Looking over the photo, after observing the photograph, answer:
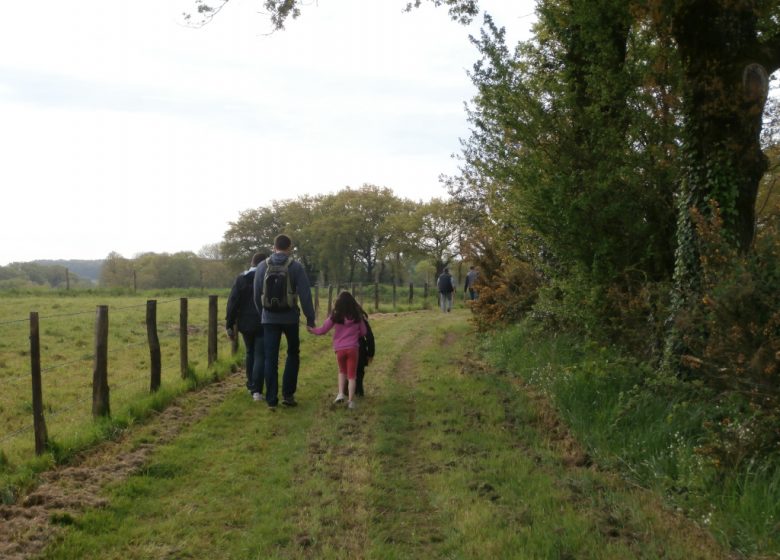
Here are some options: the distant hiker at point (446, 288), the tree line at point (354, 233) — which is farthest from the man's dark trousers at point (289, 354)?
the tree line at point (354, 233)

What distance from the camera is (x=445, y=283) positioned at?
78.6ft

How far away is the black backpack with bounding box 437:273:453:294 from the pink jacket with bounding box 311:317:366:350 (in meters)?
15.6

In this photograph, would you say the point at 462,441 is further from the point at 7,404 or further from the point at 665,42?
the point at 7,404

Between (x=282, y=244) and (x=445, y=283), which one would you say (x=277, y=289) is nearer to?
(x=282, y=244)

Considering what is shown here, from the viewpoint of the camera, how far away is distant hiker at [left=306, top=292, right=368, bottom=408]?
26.8ft

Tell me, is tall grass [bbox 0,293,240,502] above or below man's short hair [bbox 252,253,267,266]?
below

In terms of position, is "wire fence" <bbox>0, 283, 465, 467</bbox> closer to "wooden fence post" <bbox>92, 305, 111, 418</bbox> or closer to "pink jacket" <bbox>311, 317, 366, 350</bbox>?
"wooden fence post" <bbox>92, 305, 111, 418</bbox>

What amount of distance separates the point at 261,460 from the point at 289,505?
1209 mm

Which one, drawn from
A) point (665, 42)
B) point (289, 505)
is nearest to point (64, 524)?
point (289, 505)

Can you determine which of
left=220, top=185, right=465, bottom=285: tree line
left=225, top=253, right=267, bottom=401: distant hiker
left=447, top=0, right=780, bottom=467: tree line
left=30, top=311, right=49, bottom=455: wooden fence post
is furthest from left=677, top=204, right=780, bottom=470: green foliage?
left=220, top=185, right=465, bottom=285: tree line

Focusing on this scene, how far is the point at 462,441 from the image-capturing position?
6.29 meters

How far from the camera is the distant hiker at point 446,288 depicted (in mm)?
23859

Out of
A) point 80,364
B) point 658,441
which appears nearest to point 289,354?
point 658,441

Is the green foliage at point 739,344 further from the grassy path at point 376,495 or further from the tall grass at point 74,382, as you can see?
the tall grass at point 74,382
